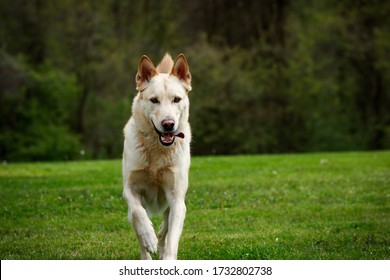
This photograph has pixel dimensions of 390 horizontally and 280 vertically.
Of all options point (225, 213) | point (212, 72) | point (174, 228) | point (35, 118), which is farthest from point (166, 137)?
point (35, 118)

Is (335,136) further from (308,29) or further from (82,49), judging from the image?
(82,49)

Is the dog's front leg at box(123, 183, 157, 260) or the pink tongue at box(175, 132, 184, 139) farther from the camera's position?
the pink tongue at box(175, 132, 184, 139)

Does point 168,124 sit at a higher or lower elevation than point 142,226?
higher

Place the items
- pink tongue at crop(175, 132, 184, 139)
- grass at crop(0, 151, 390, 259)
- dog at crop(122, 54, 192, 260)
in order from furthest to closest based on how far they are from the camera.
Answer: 1. grass at crop(0, 151, 390, 259)
2. pink tongue at crop(175, 132, 184, 139)
3. dog at crop(122, 54, 192, 260)

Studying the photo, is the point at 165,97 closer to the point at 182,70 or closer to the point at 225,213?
the point at 182,70

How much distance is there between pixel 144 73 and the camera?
7.95m

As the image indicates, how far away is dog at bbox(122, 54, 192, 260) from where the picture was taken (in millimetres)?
7566

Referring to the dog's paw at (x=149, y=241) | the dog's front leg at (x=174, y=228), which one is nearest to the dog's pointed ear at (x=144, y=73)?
the dog's front leg at (x=174, y=228)

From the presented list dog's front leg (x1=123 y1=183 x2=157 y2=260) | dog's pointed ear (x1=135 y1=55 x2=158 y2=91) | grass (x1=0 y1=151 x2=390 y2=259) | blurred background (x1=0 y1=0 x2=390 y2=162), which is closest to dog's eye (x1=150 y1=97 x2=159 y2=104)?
dog's pointed ear (x1=135 y1=55 x2=158 y2=91)

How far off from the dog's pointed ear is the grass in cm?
201

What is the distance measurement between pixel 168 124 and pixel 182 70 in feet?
2.76

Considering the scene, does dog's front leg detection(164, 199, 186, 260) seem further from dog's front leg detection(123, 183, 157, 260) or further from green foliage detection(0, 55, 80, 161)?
green foliage detection(0, 55, 80, 161)

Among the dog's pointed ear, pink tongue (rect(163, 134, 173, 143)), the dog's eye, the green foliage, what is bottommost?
the green foliage
